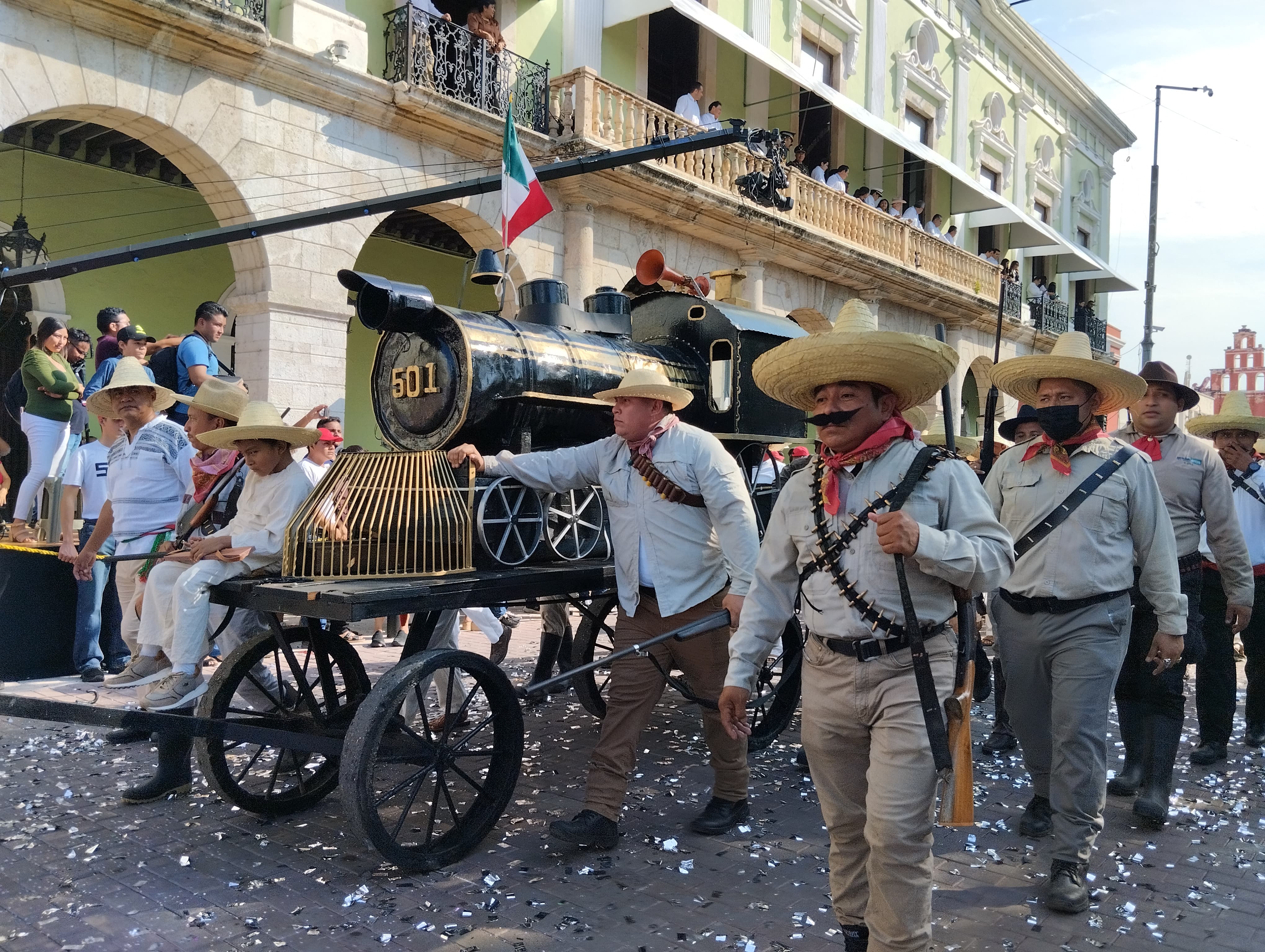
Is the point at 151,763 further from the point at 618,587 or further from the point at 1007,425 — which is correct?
the point at 1007,425

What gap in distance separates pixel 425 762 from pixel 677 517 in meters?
1.53

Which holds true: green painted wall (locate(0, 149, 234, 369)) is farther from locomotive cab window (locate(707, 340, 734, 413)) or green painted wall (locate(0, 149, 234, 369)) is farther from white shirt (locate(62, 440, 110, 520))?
locomotive cab window (locate(707, 340, 734, 413))

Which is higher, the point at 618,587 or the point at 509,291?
the point at 509,291

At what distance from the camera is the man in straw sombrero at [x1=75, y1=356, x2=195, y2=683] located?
237 inches

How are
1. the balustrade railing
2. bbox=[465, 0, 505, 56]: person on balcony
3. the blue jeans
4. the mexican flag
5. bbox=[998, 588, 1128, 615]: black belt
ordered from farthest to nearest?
the balustrade railing
bbox=[465, 0, 505, 56]: person on balcony
the mexican flag
the blue jeans
bbox=[998, 588, 1128, 615]: black belt

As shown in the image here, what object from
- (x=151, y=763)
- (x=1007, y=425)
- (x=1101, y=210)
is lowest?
(x=151, y=763)

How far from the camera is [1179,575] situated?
4.79 meters

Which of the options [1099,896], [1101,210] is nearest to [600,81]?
[1099,896]

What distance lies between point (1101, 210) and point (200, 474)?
3277 cm

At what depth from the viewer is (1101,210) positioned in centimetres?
3253

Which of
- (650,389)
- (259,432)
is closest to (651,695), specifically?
(650,389)

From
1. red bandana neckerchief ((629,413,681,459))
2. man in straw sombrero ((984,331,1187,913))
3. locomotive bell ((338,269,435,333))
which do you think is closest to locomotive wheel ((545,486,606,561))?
red bandana neckerchief ((629,413,681,459))

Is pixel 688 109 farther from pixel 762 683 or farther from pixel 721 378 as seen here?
pixel 762 683

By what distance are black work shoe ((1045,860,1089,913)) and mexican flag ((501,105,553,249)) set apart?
18.1 ft
